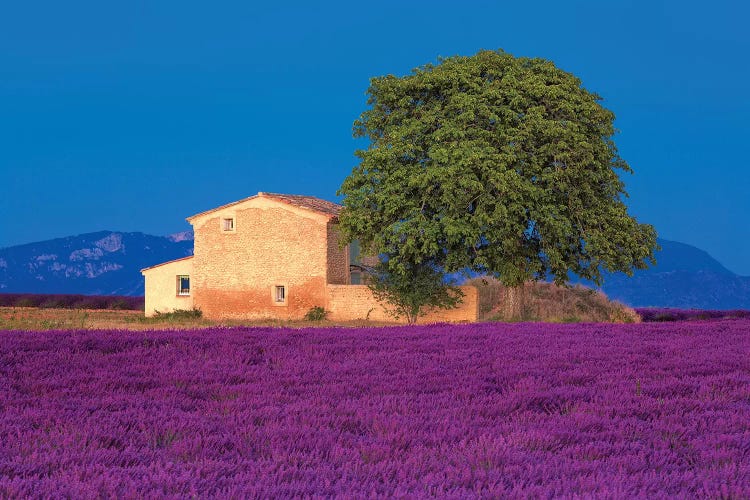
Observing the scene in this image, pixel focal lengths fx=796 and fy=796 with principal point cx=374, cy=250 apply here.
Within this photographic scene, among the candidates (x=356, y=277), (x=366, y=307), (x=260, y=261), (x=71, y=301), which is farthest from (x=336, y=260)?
(x=71, y=301)

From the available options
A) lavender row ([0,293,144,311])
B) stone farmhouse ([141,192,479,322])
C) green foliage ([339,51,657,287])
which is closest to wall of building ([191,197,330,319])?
stone farmhouse ([141,192,479,322])

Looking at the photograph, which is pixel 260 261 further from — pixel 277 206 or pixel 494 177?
pixel 494 177

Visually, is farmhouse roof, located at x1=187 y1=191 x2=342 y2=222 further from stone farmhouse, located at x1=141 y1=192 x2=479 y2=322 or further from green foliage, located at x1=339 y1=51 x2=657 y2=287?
green foliage, located at x1=339 y1=51 x2=657 y2=287

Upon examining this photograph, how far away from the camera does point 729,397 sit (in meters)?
9.65

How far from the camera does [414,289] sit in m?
36.0

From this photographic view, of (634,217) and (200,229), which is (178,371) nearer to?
(634,217)

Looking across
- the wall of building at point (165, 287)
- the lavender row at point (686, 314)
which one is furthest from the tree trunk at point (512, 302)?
the wall of building at point (165, 287)

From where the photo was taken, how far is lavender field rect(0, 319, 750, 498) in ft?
18.0

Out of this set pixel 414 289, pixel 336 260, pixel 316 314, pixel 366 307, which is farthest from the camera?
pixel 336 260

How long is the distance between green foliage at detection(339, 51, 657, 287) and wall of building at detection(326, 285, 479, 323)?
326cm

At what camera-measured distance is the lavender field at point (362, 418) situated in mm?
5480

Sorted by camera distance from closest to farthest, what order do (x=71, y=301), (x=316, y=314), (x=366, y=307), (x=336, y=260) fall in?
(x=366, y=307)
(x=316, y=314)
(x=336, y=260)
(x=71, y=301)

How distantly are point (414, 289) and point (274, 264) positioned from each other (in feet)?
29.0

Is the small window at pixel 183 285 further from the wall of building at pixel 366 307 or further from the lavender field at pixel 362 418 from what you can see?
the lavender field at pixel 362 418
